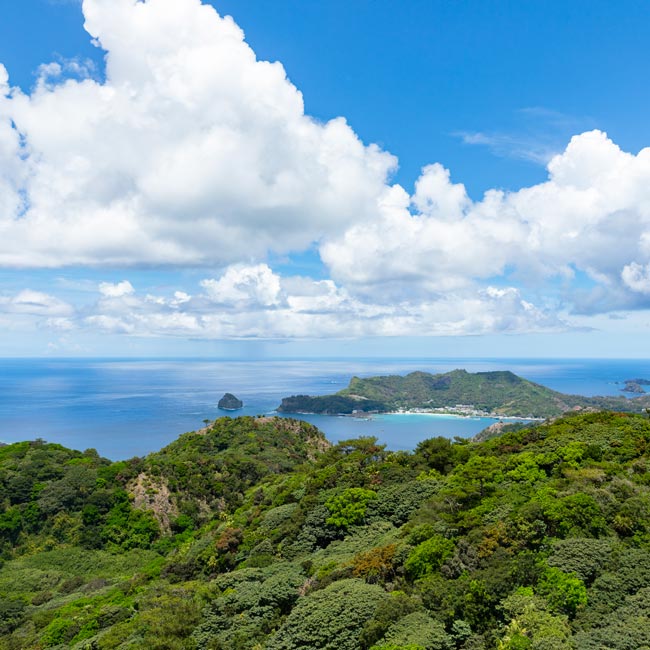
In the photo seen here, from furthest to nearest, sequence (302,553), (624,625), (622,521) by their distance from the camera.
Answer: (302,553), (622,521), (624,625)

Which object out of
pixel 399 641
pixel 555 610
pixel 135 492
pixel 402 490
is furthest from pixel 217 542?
pixel 135 492

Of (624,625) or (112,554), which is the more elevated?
(624,625)

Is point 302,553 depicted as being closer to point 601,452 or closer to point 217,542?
point 217,542

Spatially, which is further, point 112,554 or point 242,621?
point 112,554

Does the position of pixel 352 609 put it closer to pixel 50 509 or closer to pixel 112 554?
pixel 112 554

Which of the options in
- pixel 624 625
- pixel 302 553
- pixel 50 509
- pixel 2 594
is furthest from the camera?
pixel 50 509

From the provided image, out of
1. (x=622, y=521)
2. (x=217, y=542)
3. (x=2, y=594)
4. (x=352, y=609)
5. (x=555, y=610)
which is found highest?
(x=622, y=521)
